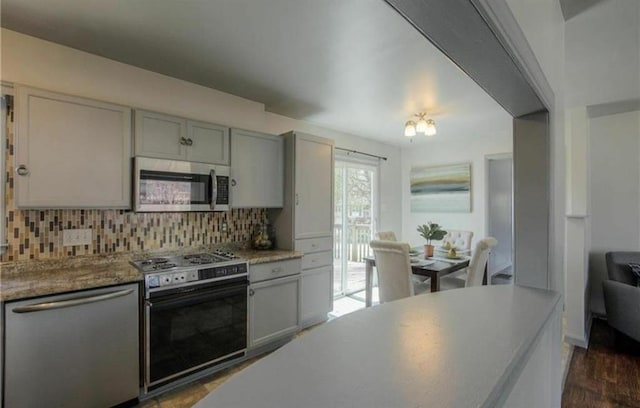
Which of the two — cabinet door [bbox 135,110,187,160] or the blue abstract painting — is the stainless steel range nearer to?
cabinet door [bbox 135,110,187,160]

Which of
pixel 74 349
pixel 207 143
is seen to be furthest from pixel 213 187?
pixel 74 349

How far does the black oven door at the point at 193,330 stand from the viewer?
201cm

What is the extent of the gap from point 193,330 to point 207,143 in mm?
1531

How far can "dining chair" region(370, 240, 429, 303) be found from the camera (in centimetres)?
272

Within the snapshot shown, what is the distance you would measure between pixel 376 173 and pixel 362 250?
1304mm

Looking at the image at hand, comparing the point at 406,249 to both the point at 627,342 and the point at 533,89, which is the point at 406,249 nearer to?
the point at 533,89

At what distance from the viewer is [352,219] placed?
4.61 m

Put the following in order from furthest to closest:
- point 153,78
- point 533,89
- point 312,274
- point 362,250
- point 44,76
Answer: point 362,250 → point 312,274 → point 153,78 → point 44,76 → point 533,89

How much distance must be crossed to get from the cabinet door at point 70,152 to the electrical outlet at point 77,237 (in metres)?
0.30

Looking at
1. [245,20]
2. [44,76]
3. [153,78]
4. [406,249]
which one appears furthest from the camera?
[406,249]

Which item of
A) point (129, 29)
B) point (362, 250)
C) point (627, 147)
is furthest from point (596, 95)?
point (129, 29)

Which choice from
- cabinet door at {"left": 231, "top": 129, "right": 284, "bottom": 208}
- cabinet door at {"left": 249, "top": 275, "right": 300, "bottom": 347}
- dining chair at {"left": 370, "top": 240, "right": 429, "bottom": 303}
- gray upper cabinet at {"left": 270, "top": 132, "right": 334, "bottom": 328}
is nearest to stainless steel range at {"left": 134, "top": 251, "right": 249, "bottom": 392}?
cabinet door at {"left": 249, "top": 275, "right": 300, "bottom": 347}

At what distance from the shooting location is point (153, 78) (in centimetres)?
243

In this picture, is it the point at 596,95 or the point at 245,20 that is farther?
the point at 596,95
